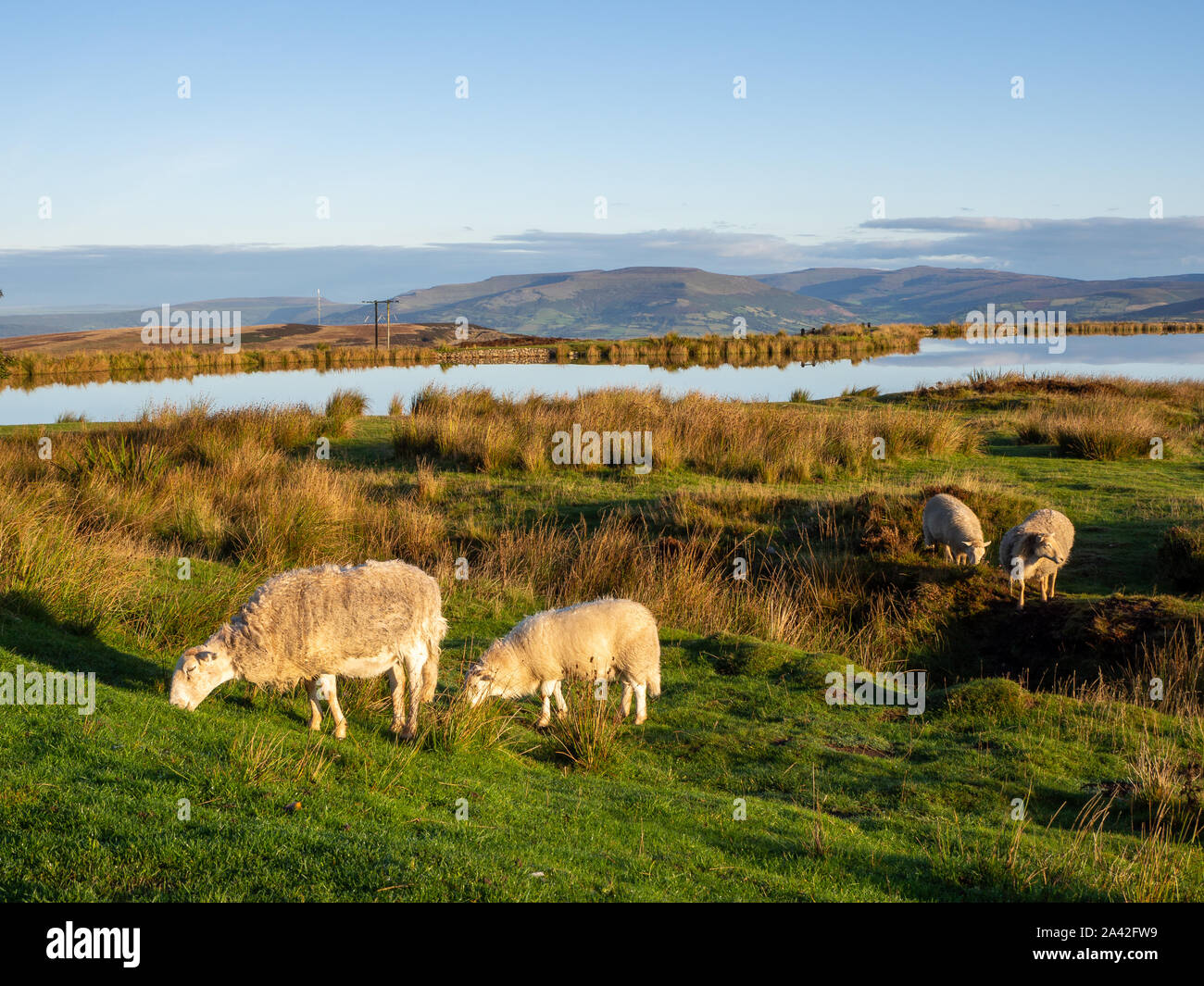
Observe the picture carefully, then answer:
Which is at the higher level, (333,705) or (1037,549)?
(1037,549)

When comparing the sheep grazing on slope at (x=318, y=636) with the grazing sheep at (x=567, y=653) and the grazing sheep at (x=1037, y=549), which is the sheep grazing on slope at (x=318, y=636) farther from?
the grazing sheep at (x=1037, y=549)

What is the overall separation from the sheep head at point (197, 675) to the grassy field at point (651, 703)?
16 cm

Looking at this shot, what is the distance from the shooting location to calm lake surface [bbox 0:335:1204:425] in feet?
111

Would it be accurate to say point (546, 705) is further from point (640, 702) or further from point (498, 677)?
point (640, 702)

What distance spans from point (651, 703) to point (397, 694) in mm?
2937

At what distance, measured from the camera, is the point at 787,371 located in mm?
52281

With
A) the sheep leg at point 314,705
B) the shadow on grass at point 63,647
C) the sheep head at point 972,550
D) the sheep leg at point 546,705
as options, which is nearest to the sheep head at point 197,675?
the sheep leg at point 314,705

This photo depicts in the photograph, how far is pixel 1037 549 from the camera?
11969 mm

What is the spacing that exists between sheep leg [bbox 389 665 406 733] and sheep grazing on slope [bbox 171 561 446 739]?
0.32 ft

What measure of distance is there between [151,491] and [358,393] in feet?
42.3

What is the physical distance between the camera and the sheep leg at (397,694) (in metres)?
7.13

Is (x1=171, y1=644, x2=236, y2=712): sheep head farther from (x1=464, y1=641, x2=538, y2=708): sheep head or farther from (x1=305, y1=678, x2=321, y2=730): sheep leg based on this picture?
(x1=464, y1=641, x2=538, y2=708): sheep head

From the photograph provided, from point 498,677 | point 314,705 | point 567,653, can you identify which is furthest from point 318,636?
point 567,653
